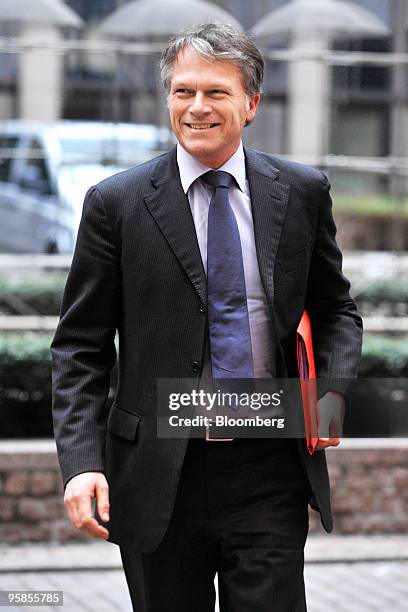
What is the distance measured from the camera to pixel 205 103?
3.11 m

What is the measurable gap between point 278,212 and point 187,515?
2.44 feet

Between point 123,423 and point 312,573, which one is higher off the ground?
point 123,423

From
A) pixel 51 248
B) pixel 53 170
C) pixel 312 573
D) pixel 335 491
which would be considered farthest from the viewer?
pixel 53 170

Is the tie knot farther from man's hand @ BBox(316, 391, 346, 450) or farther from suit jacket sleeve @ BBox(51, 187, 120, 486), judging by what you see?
man's hand @ BBox(316, 391, 346, 450)

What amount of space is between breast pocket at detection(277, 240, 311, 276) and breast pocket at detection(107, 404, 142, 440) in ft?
1.61

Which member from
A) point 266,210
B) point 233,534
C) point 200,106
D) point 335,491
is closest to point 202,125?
point 200,106

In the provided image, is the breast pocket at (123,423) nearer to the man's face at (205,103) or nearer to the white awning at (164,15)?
the man's face at (205,103)

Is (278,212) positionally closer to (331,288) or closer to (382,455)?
(331,288)

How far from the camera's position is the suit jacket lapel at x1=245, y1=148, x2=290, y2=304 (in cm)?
320

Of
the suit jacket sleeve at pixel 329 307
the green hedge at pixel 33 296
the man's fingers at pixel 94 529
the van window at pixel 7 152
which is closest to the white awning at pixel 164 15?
the van window at pixel 7 152

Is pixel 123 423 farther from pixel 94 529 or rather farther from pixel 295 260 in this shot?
pixel 295 260

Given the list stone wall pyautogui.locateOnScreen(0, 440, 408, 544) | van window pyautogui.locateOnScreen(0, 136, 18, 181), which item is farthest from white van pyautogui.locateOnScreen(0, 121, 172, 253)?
stone wall pyautogui.locateOnScreen(0, 440, 408, 544)

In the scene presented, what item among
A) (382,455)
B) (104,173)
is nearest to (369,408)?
(382,455)

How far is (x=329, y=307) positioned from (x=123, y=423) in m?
0.59
